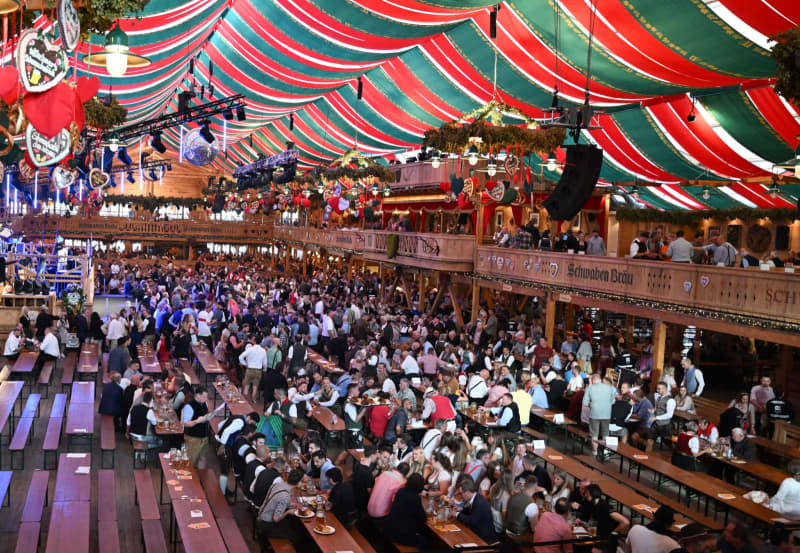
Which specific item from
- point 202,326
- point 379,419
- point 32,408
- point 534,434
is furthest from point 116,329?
Answer: point 534,434

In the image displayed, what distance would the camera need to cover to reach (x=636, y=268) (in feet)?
42.3

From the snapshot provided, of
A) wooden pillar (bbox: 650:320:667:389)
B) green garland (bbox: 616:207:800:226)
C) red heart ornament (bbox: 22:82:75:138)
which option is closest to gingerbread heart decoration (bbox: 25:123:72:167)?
red heart ornament (bbox: 22:82:75:138)

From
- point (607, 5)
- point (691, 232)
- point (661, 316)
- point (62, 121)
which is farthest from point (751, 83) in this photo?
point (691, 232)

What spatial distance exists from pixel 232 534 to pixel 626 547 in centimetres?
333

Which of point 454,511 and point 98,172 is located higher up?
point 98,172

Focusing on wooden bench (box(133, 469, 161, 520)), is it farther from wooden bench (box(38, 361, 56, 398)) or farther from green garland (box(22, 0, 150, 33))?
wooden bench (box(38, 361, 56, 398))

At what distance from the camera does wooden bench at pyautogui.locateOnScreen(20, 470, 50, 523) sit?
688cm

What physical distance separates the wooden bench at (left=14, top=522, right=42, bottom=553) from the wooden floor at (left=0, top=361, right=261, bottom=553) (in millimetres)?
643

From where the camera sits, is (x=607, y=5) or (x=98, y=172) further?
(x=98, y=172)

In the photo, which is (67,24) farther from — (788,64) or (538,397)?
(538,397)

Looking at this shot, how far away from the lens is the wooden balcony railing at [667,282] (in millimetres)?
9992

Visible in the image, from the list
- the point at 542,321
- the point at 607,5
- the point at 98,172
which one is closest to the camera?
the point at 607,5

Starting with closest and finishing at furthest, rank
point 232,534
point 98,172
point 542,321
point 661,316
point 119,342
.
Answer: point 232,534, point 661,316, point 119,342, point 98,172, point 542,321

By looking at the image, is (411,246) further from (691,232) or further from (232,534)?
(232,534)
